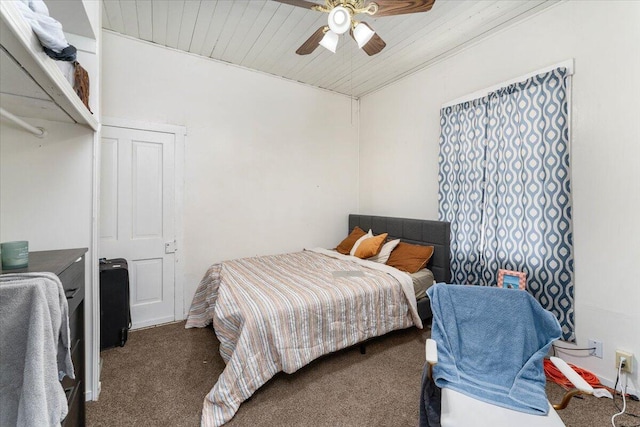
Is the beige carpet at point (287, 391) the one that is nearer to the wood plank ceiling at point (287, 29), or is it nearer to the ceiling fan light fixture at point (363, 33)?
the ceiling fan light fixture at point (363, 33)

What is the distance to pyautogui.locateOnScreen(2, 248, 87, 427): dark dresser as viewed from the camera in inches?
48.7

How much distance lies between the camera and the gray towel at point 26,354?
0.77 meters

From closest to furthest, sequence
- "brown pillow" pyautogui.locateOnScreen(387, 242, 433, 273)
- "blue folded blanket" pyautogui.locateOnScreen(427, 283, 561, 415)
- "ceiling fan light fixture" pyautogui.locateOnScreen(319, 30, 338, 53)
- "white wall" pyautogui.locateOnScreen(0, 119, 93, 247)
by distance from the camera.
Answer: "blue folded blanket" pyautogui.locateOnScreen(427, 283, 561, 415) < "white wall" pyautogui.locateOnScreen(0, 119, 93, 247) < "ceiling fan light fixture" pyautogui.locateOnScreen(319, 30, 338, 53) < "brown pillow" pyautogui.locateOnScreen(387, 242, 433, 273)

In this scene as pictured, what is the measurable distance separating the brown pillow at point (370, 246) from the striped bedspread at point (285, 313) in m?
0.25

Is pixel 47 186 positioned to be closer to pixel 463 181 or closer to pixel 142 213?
pixel 142 213

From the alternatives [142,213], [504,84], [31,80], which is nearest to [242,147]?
[142,213]

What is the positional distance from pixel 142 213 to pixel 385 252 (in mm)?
2772

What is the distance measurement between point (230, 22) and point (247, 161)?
1486mm

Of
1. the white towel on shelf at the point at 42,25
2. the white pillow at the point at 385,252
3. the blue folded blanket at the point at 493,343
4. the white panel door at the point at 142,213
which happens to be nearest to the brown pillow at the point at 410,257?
the white pillow at the point at 385,252

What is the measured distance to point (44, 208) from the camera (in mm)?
1681

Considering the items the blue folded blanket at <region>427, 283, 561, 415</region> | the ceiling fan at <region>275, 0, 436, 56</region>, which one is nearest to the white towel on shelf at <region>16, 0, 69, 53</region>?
the ceiling fan at <region>275, 0, 436, 56</region>

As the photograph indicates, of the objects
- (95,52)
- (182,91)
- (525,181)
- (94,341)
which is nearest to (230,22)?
(182,91)

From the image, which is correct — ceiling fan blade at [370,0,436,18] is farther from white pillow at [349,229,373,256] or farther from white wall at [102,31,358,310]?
white pillow at [349,229,373,256]

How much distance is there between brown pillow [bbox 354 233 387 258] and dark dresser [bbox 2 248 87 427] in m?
2.62
